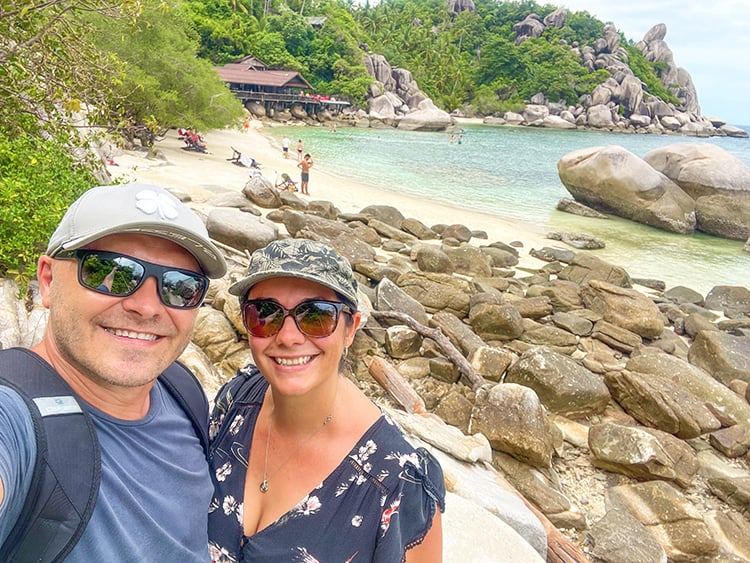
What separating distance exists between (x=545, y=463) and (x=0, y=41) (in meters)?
6.54

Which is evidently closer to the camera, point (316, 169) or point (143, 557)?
point (143, 557)

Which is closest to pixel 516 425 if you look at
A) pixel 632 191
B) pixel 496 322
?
pixel 496 322

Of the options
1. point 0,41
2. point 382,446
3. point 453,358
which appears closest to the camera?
point 382,446

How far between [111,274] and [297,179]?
20.1 m

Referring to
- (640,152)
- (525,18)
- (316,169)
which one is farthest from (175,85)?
(525,18)

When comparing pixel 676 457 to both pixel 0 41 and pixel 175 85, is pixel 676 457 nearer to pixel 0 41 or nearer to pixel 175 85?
pixel 0 41

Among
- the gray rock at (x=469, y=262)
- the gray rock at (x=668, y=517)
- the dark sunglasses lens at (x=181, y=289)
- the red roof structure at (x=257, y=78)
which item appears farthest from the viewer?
the red roof structure at (x=257, y=78)

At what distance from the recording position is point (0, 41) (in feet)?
14.5

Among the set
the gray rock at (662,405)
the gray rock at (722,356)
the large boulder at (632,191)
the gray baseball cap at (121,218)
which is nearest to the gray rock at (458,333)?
the gray rock at (662,405)

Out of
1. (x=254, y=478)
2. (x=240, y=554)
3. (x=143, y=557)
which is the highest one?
(x=143, y=557)

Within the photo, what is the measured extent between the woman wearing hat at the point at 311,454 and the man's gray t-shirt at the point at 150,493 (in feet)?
0.54

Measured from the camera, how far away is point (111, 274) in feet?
4.81

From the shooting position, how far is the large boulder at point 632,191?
20.0 meters

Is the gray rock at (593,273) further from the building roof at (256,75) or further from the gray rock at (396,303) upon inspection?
the building roof at (256,75)
